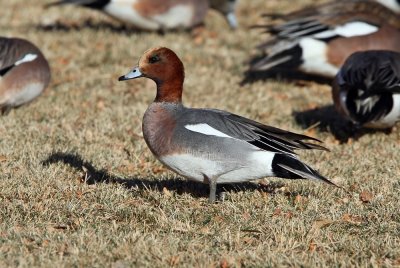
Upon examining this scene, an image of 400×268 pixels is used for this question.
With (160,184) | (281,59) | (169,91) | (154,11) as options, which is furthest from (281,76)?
(169,91)

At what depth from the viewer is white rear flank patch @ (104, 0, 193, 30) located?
→ 851cm

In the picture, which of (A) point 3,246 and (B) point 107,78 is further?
(B) point 107,78

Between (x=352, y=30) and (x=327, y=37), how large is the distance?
23 centimetres

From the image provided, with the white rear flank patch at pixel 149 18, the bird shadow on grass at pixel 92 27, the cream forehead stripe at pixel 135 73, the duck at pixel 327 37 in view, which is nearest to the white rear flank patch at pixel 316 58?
the duck at pixel 327 37

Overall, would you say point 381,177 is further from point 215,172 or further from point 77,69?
point 77,69

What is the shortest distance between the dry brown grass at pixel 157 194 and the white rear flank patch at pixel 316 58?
158mm

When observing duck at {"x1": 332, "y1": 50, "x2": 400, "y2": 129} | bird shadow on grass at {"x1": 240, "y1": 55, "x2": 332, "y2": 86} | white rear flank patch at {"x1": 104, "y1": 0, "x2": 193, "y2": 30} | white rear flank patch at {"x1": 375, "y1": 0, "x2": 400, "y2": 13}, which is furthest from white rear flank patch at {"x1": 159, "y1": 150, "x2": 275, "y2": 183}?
white rear flank patch at {"x1": 375, "y1": 0, "x2": 400, "y2": 13}

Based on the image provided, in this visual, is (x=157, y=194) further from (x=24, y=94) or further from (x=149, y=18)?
(x=149, y=18)

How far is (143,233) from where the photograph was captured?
148 inches

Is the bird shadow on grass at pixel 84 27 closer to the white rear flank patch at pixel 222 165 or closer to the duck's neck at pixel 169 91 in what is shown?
the duck's neck at pixel 169 91

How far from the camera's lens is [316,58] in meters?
7.26

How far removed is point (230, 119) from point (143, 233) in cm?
86

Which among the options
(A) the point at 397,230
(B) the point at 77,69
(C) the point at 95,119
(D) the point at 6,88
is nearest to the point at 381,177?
(A) the point at 397,230

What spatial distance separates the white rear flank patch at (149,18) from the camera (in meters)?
8.51
